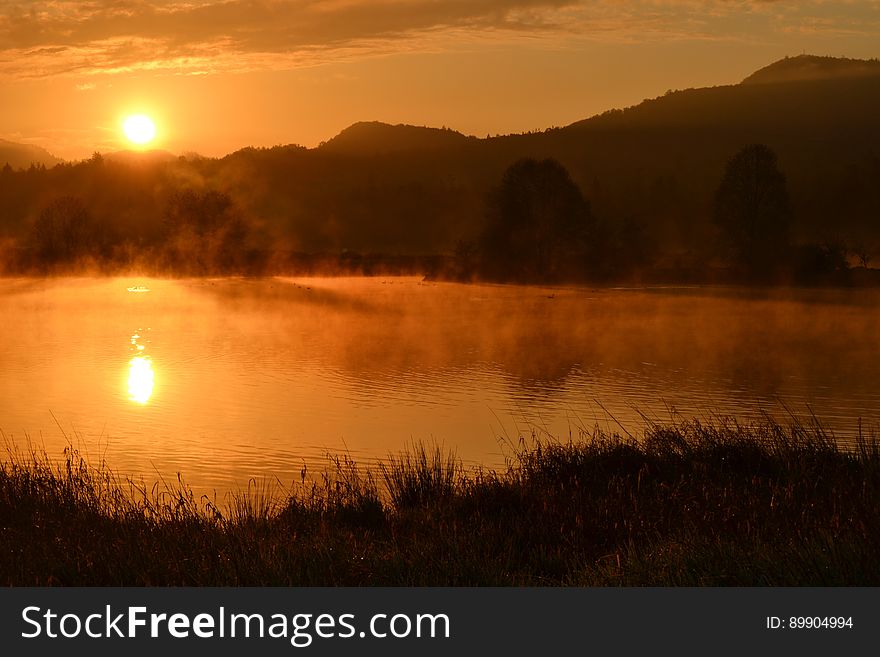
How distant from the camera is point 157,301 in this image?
211ft

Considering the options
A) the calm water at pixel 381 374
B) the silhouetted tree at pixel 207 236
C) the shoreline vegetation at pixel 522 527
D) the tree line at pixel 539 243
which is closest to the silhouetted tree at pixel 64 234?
the tree line at pixel 539 243

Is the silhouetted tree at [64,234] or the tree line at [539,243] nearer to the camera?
the tree line at [539,243]

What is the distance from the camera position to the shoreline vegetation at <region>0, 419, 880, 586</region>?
25.4 feet

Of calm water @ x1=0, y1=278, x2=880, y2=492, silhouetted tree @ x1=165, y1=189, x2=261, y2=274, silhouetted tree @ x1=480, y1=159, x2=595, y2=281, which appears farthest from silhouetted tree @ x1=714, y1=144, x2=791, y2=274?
silhouetted tree @ x1=165, y1=189, x2=261, y2=274

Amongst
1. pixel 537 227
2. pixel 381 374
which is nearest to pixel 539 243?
pixel 537 227

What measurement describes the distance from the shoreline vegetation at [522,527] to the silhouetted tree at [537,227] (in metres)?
70.3

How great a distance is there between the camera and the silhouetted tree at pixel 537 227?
84.5m

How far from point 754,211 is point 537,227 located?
655 inches

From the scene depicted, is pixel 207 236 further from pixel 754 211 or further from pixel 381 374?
pixel 381 374

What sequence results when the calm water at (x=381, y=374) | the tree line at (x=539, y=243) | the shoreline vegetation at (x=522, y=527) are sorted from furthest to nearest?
the tree line at (x=539, y=243) → the calm water at (x=381, y=374) → the shoreline vegetation at (x=522, y=527)

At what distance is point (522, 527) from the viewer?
33.4 feet

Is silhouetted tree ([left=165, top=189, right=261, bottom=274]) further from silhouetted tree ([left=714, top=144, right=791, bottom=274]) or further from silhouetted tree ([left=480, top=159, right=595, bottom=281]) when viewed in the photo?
silhouetted tree ([left=714, top=144, right=791, bottom=274])

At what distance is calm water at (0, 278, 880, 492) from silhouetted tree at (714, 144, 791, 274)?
20.0 m

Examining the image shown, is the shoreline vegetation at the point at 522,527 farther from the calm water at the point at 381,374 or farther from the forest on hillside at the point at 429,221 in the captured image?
the forest on hillside at the point at 429,221
